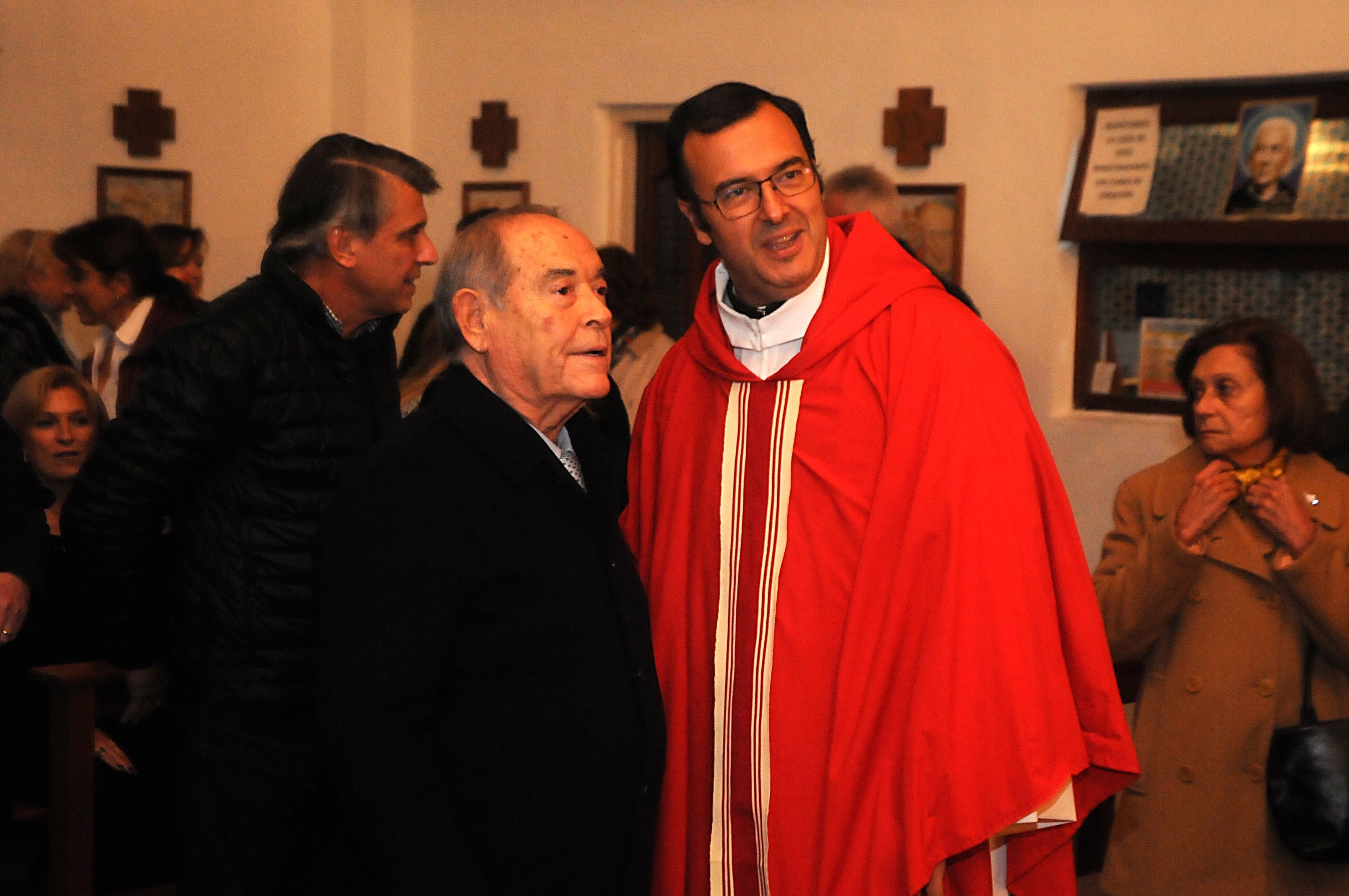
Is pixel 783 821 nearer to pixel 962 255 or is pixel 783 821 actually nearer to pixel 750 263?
pixel 750 263

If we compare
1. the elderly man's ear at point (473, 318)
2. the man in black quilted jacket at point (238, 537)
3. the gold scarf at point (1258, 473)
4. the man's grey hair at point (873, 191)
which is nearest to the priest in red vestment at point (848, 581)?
the elderly man's ear at point (473, 318)

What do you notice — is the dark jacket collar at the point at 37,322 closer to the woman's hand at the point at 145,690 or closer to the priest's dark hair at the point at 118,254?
the priest's dark hair at the point at 118,254

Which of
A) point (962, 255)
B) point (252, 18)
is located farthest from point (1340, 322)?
point (252, 18)

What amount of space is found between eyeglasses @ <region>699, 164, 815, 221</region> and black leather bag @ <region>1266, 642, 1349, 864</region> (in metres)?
1.63

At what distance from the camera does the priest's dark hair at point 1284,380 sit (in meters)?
3.05

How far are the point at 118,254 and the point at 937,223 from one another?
3.15 meters

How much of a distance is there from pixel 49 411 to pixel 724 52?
349cm

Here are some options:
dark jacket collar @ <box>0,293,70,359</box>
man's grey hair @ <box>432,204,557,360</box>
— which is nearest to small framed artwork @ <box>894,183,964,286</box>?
dark jacket collar @ <box>0,293,70,359</box>

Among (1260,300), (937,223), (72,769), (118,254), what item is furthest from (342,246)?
(1260,300)

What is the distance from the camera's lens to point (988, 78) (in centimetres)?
572

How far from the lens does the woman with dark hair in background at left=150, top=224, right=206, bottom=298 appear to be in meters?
5.99

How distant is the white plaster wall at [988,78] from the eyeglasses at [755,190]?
3.61m

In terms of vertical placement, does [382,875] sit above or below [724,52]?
below

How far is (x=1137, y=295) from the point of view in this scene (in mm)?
5633
